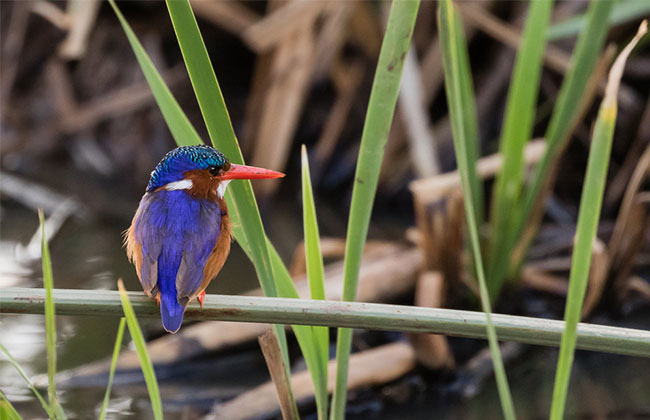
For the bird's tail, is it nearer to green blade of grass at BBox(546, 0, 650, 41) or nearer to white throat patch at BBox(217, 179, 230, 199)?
white throat patch at BBox(217, 179, 230, 199)

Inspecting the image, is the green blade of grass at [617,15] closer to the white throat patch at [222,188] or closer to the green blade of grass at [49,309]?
the white throat patch at [222,188]

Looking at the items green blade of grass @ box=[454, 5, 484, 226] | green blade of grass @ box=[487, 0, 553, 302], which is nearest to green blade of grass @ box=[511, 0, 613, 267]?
green blade of grass @ box=[487, 0, 553, 302]

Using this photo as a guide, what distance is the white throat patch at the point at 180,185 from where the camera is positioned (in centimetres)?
143

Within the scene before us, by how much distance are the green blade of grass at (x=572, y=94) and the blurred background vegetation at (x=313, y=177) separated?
0.75 ft

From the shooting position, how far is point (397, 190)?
12.2 ft

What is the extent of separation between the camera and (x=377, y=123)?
1267 mm

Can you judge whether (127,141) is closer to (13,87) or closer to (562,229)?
(13,87)

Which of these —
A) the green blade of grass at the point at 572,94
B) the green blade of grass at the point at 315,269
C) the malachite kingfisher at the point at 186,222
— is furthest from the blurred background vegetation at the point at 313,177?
the malachite kingfisher at the point at 186,222

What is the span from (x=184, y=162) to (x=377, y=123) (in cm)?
38

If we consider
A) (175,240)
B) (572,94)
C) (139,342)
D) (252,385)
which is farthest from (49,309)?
(572,94)

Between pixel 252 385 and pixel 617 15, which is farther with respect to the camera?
pixel 617 15

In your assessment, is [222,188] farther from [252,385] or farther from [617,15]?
[617,15]

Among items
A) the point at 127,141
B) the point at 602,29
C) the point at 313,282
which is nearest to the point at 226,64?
the point at 127,141

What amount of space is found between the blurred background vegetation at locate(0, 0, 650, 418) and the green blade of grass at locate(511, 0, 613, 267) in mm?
228
